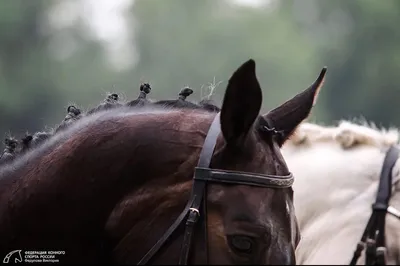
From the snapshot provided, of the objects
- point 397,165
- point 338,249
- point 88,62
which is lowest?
point 338,249

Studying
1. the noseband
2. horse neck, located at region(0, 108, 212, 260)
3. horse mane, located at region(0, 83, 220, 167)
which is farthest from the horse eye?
horse mane, located at region(0, 83, 220, 167)

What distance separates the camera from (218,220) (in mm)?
3322

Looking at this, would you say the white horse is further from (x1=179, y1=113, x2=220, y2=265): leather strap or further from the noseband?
(x1=179, y1=113, x2=220, y2=265): leather strap

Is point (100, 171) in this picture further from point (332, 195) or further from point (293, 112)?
point (332, 195)

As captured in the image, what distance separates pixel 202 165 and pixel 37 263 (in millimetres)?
748

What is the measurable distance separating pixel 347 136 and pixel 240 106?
0.99 meters

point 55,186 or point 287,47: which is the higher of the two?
point 287,47

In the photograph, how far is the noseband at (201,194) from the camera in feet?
10.9

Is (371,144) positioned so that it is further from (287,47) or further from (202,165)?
(287,47)

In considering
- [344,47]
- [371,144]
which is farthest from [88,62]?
[371,144]

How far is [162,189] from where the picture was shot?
11.2ft

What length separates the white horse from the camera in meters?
3.62

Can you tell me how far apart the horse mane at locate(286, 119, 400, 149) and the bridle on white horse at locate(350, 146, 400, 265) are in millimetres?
196

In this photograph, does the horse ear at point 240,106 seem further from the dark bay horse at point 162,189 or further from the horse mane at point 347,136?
the horse mane at point 347,136
